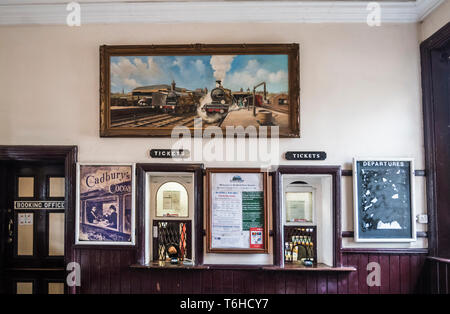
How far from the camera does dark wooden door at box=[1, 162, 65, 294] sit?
4.43 m

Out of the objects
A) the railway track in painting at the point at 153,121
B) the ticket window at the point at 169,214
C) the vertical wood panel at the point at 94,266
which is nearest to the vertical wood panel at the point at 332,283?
the ticket window at the point at 169,214

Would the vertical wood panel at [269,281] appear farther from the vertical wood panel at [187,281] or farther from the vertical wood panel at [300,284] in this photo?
the vertical wood panel at [187,281]

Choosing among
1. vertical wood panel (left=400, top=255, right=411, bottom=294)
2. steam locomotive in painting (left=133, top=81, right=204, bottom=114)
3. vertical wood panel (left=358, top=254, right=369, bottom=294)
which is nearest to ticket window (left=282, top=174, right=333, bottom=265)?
vertical wood panel (left=358, top=254, right=369, bottom=294)

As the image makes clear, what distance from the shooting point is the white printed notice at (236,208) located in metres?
4.04

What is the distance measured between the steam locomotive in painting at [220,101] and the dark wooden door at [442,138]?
2.37 meters

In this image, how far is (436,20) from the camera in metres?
3.90

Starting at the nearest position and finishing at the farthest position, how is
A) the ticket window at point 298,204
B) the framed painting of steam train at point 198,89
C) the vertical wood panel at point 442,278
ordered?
the vertical wood panel at point 442,278 < the framed painting of steam train at point 198,89 < the ticket window at point 298,204

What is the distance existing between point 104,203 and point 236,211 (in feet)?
5.17

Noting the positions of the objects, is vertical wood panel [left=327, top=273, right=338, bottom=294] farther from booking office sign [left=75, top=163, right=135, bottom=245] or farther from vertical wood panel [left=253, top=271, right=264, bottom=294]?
booking office sign [left=75, top=163, right=135, bottom=245]

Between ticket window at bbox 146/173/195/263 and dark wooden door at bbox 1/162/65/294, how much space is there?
1.23 metres

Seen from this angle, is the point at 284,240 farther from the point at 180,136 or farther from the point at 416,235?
the point at 180,136

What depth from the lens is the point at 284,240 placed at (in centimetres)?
421
